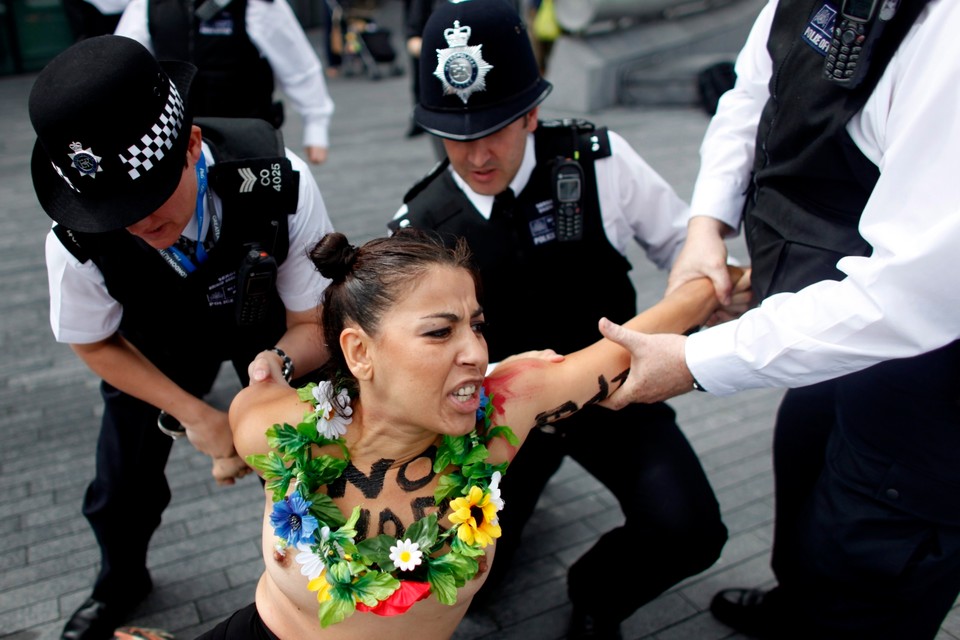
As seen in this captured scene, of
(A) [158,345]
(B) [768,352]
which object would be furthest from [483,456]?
(A) [158,345]

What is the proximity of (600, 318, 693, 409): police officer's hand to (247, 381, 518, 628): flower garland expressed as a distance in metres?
0.39

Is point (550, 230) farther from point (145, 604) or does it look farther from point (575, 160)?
point (145, 604)

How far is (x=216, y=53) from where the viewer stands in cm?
364

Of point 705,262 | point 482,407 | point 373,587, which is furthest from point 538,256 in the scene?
point 373,587

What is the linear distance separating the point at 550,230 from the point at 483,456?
3.00 ft

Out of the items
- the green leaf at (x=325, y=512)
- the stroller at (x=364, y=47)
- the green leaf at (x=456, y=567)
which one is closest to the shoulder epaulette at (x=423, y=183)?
the green leaf at (x=325, y=512)

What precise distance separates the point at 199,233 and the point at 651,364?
3.99 ft

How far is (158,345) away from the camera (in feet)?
8.33

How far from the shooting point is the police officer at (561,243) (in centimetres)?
245

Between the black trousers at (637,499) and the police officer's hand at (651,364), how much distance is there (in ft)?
1.27

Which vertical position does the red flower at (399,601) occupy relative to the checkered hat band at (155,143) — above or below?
below

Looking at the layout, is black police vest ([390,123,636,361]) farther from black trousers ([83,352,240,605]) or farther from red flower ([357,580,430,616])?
red flower ([357,580,430,616])

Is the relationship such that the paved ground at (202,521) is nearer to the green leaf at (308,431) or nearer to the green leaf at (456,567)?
the green leaf at (456,567)

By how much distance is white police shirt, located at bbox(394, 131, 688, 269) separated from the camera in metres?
2.63
